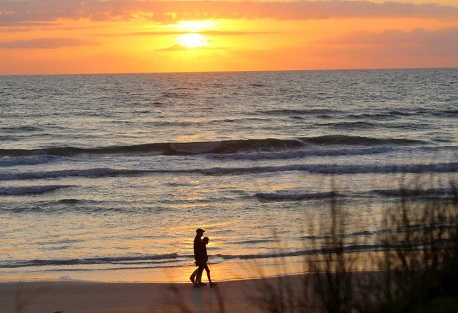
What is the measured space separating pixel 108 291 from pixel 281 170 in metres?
19.1

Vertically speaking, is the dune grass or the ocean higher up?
the dune grass

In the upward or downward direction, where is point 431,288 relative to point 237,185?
upward

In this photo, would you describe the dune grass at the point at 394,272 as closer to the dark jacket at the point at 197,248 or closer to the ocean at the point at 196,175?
the ocean at the point at 196,175

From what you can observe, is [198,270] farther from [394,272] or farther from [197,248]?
[394,272]

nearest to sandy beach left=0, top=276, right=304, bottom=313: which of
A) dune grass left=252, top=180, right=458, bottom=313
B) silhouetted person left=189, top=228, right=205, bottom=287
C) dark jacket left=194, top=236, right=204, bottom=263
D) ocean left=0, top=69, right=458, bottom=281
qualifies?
silhouetted person left=189, top=228, right=205, bottom=287

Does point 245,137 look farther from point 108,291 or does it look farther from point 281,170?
point 108,291

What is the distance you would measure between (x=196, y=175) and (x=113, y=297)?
1798 cm

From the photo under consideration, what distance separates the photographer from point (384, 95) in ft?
267

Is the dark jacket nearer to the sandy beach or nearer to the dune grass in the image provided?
the sandy beach

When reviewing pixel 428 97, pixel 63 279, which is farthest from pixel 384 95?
pixel 63 279

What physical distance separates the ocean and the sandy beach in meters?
0.99

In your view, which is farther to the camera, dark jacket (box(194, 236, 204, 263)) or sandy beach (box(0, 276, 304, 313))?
dark jacket (box(194, 236, 204, 263))

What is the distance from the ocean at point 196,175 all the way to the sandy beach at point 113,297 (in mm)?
991

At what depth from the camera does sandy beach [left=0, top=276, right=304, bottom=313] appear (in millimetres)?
12367
